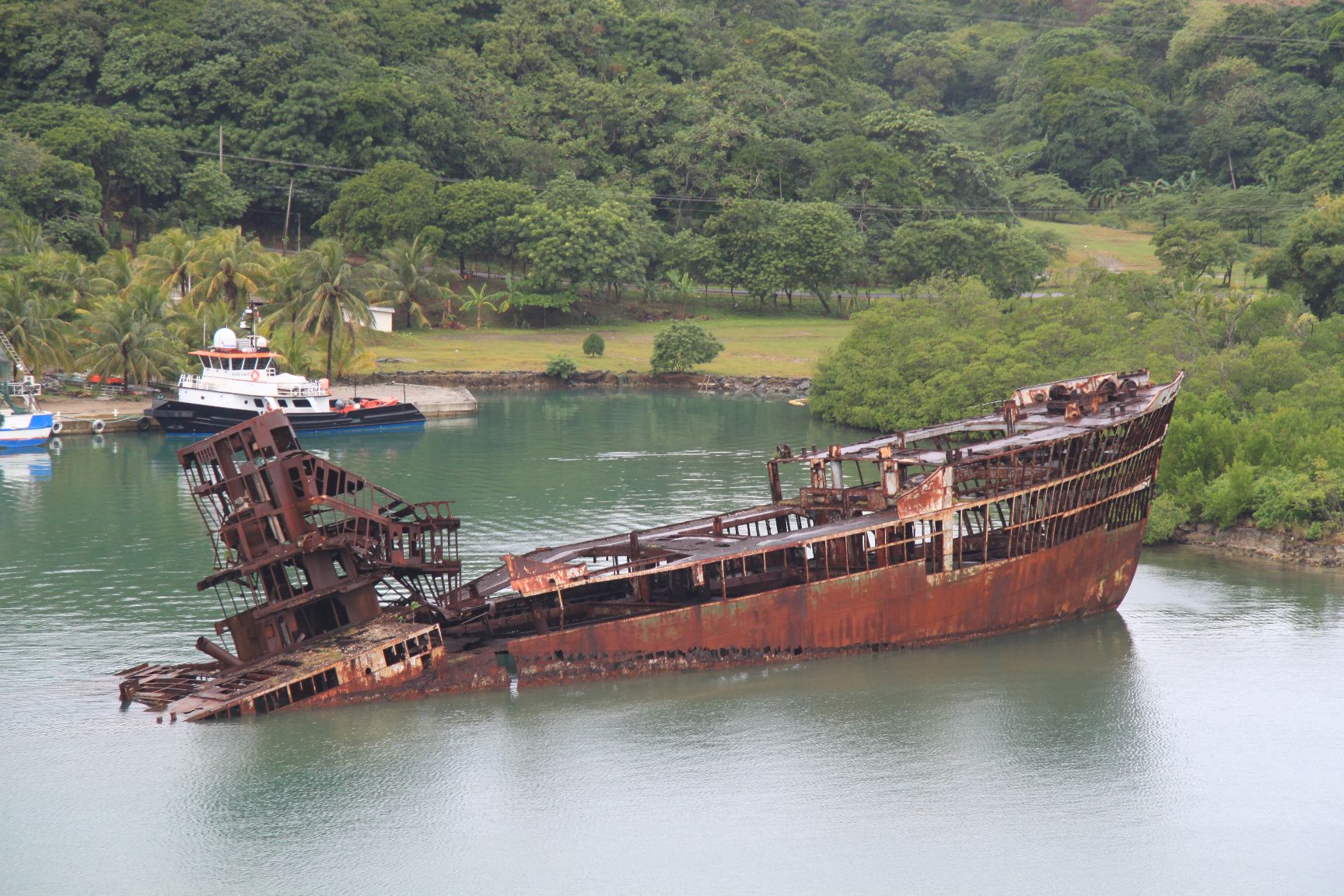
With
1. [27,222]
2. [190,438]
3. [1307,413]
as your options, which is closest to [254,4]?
[27,222]

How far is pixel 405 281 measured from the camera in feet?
323

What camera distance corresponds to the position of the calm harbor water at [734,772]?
26.6 meters

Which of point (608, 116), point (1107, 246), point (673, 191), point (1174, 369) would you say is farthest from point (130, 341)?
point (1107, 246)

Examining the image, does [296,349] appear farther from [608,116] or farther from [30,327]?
[608,116]

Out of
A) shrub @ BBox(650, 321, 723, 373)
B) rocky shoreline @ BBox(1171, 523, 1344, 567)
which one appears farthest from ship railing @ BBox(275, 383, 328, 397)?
rocky shoreline @ BBox(1171, 523, 1344, 567)

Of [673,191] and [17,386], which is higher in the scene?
[673,191]

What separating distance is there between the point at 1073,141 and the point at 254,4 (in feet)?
263

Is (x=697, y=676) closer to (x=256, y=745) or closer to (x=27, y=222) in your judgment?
(x=256, y=745)

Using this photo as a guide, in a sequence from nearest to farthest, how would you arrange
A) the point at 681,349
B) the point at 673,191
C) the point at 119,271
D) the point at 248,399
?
the point at 248,399 < the point at 119,271 < the point at 681,349 < the point at 673,191

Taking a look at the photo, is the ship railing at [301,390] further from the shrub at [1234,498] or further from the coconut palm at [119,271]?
the shrub at [1234,498]

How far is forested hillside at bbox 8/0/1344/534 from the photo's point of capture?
241 ft

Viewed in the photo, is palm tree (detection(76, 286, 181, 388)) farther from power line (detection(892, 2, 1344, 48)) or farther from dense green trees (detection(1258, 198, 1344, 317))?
power line (detection(892, 2, 1344, 48))

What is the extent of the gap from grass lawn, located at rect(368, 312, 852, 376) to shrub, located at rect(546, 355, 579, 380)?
132 cm

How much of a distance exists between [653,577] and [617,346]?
206 ft
